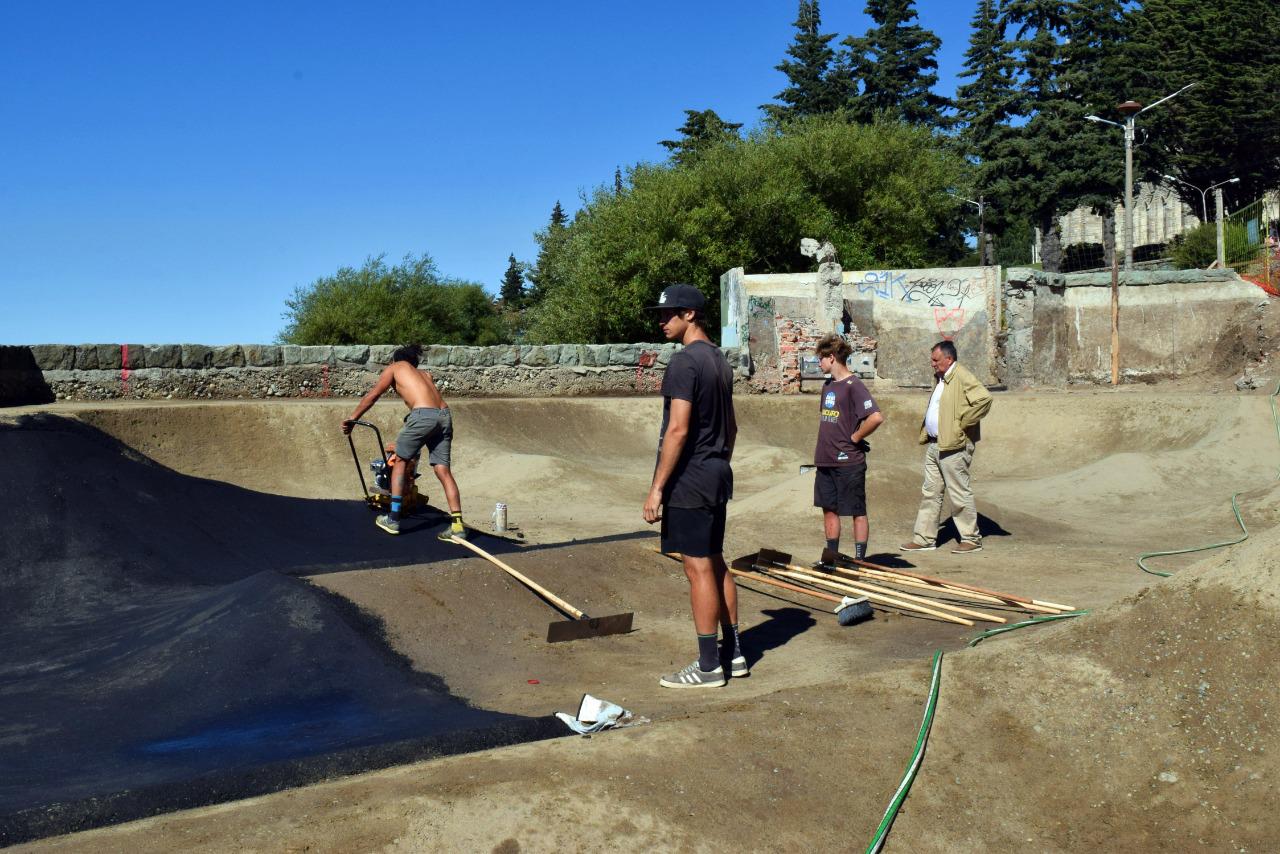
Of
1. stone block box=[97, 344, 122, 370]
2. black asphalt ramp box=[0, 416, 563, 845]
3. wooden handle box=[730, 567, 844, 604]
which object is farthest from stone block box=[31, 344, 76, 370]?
wooden handle box=[730, 567, 844, 604]

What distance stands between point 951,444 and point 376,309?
34.0 metres

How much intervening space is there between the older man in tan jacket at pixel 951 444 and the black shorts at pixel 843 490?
4.83 ft

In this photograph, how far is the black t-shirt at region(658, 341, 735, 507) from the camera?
5105 millimetres

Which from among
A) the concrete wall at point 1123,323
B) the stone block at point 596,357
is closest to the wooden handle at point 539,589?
the stone block at point 596,357

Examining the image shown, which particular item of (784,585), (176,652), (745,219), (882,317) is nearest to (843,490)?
(784,585)

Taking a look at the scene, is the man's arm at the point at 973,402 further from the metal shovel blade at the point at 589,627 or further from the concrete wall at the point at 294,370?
the concrete wall at the point at 294,370

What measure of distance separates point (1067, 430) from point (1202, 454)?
351 cm

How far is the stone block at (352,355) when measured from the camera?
18.9 metres

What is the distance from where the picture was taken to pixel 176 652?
5.97m

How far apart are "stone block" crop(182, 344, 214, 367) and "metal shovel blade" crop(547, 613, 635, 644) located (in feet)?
43.2

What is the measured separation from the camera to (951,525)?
10.9 meters

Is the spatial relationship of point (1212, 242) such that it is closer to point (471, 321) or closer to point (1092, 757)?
point (471, 321)

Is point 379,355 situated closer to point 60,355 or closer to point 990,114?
point 60,355

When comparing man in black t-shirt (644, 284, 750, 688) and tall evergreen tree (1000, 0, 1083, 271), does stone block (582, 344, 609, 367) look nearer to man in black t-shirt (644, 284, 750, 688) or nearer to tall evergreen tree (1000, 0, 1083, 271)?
man in black t-shirt (644, 284, 750, 688)
